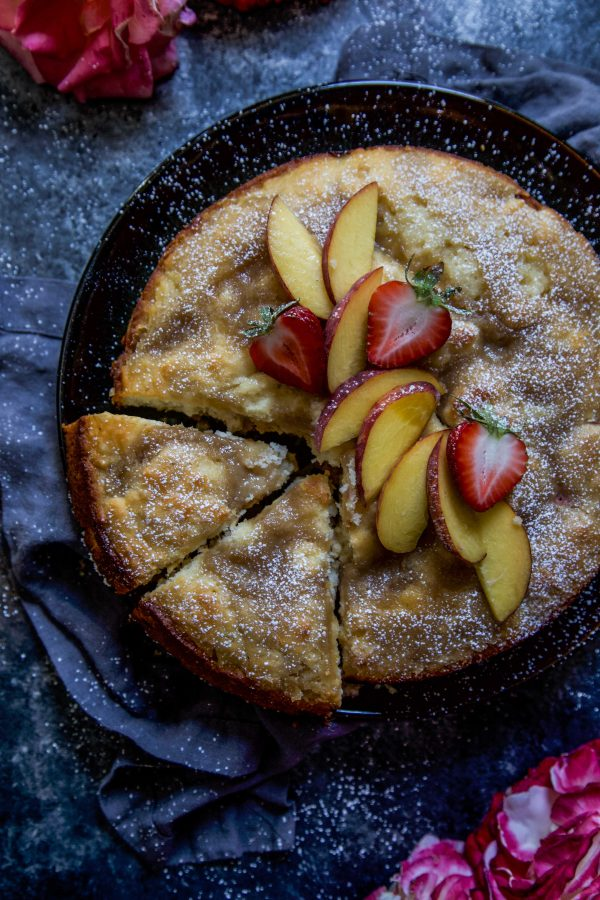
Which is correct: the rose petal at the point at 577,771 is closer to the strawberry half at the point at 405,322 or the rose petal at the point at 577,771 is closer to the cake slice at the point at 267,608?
the cake slice at the point at 267,608

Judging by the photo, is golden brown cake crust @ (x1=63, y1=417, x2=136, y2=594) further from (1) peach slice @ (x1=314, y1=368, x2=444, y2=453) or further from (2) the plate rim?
(1) peach slice @ (x1=314, y1=368, x2=444, y2=453)

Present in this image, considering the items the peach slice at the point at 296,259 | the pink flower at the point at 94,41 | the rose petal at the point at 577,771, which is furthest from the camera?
the pink flower at the point at 94,41

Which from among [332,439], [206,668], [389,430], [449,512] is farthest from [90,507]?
[449,512]

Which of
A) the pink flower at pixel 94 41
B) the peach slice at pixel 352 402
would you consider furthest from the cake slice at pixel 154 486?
the pink flower at pixel 94 41

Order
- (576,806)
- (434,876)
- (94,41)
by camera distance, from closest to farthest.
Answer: (576,806), (434,876), (94,41)

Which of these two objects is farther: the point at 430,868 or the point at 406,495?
the point at 430,868

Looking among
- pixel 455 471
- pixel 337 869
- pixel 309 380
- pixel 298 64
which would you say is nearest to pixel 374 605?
pixel 455 471

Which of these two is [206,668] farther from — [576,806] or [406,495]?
[576,806]

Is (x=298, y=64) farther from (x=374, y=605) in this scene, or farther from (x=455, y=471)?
(x=374, y=605)
